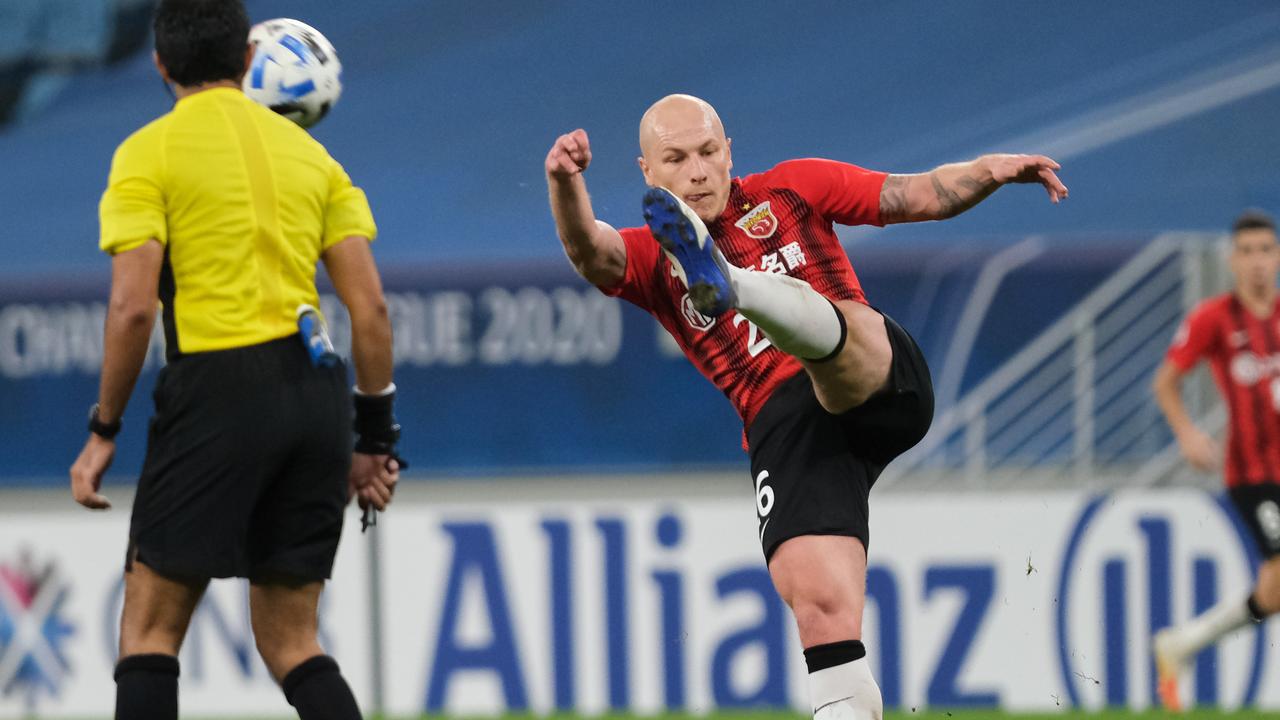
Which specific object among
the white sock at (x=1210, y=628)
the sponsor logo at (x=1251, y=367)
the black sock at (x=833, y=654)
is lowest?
the white sock at (x=1210, y=628)

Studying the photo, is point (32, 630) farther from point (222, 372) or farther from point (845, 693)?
point (845, 693)

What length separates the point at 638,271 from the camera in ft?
13.0

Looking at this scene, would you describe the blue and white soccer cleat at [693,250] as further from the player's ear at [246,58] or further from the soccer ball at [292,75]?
the soccer ball at [292,75]

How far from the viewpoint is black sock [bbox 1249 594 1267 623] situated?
21.6 feet

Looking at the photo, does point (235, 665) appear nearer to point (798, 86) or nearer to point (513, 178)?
point (513, 178)

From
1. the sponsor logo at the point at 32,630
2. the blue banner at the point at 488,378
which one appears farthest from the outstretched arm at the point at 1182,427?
the sponsor logo at the point at 32,630

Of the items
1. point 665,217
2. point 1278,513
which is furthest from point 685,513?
point 665,217

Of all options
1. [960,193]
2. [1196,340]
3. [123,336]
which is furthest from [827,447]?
[1196,340]

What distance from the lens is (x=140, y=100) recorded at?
35.9 ft

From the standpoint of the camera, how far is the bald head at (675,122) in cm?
394

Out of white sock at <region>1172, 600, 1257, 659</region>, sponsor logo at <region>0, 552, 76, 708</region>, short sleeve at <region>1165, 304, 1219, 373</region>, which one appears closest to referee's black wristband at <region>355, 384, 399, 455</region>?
sponsor logo at <region>0, 552, 76, 708</region>

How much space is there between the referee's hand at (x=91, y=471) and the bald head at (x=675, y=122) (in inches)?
50.8

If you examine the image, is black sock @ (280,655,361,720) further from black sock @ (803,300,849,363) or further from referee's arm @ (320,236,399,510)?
black sock @ (803,300,849,363)

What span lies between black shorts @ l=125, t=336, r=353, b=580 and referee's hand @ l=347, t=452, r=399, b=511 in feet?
0.59
